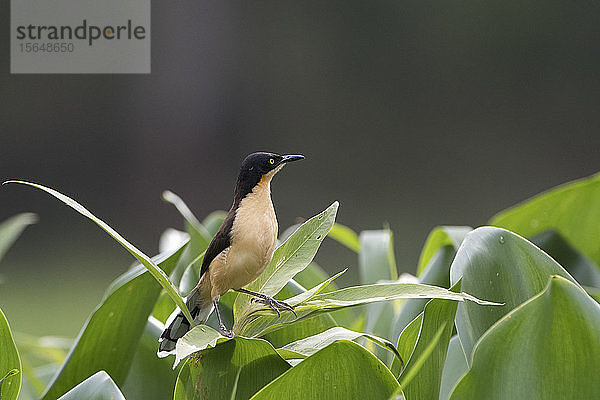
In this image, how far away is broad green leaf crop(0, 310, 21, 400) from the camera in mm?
415

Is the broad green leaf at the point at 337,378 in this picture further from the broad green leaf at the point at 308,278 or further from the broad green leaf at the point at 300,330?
the broad green leaf at the point at 308,278

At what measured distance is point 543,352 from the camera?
0.34 metres

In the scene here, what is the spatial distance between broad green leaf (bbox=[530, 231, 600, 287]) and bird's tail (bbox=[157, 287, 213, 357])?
387mm

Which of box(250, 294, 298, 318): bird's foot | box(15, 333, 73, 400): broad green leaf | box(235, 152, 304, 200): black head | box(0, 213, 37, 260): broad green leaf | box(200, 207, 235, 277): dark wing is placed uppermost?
box(235, 152, 304, 200): black head

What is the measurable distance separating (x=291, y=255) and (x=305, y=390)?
0.29 feet

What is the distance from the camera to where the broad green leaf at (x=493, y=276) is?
43 cm

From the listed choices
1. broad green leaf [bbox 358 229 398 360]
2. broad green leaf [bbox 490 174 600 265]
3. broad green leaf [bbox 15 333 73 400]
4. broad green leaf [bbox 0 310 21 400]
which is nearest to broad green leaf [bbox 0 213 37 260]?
broad green leaf [bbox 15 333 73 400]

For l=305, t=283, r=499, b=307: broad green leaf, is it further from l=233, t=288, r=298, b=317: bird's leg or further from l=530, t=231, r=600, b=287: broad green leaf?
l=530, t=231, r=600, b=287: broad green leaf

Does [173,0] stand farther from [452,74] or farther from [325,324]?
[325,324]

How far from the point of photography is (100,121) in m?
3.48

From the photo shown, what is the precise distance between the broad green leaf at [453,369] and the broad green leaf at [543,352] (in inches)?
6.7

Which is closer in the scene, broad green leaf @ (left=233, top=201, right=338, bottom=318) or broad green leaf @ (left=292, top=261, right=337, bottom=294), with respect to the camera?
broad green leaf @ (left=233, top=201, right=338, bottom=318)

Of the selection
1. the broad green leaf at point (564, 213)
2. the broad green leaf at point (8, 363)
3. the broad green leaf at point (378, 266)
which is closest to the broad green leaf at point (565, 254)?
the broad green leaf at point (564, 213)

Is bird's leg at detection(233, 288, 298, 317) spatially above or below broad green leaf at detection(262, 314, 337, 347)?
above
